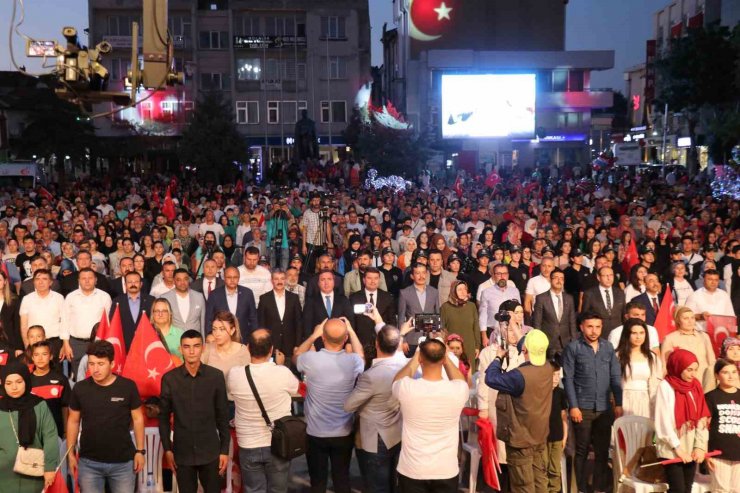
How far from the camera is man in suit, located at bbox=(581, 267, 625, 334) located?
9773 mm

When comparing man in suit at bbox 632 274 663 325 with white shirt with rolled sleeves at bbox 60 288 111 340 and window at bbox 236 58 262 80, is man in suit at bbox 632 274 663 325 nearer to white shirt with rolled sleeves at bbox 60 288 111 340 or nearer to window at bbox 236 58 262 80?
white shirt with rolled sleeves at bbox 60 288 111 340

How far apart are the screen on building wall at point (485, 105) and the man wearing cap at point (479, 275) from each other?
3791 cm

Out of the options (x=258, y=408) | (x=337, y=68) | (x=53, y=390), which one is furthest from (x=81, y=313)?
(x=337, y=68)

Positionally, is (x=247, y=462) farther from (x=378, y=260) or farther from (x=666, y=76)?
(x=666, y=76)

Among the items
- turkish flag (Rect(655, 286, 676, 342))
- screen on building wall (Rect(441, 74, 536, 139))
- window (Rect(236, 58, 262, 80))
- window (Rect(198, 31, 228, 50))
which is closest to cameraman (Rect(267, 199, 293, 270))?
turkish flag (Rect(655, 286, 676, 342))

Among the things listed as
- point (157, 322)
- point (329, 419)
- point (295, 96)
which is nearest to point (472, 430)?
point (329, 419)

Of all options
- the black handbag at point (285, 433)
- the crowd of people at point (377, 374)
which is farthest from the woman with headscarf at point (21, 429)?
the black handbag at point (285, 433)

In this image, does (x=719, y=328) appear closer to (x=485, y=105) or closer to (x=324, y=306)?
(x=324, y=306)

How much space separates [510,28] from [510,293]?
2145 inches

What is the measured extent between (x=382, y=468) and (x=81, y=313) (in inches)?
164

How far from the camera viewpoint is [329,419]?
625 centimetres

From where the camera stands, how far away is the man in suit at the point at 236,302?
942cm

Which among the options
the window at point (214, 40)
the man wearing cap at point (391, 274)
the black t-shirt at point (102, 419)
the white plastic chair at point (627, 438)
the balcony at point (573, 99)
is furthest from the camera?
the balcony at point (573, 99)

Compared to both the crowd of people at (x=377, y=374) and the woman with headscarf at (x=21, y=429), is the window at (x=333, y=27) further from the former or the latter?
the woman with headscarf at (x=21, y=429)
